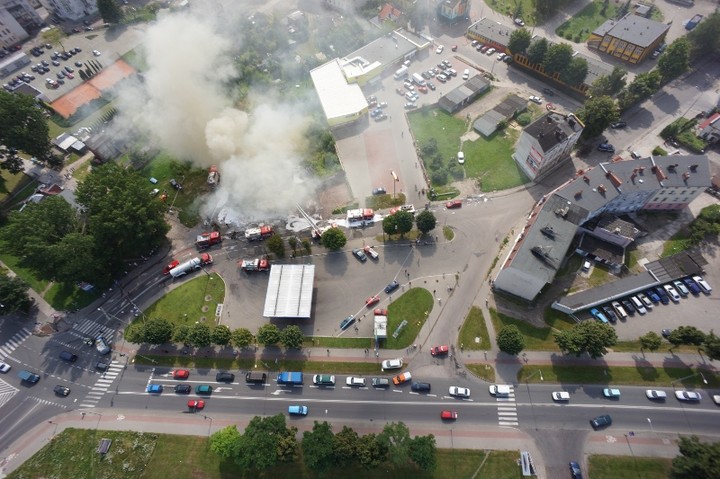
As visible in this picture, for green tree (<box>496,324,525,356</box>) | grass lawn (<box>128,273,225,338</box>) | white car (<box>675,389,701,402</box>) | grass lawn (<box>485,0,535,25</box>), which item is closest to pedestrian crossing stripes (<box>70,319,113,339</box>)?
grass lawn (<box>128,273,225,338</box>)

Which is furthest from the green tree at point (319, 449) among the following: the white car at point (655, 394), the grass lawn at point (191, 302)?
the white car at point (655, 394)

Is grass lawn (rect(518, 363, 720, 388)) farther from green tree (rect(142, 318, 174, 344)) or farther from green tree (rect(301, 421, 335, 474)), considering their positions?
green tree (rect(142, 318, 174, 344))

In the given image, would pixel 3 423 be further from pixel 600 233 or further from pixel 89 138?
pixel 600 233

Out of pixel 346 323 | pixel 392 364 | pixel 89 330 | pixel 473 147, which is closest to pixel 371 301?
pixel 346 323

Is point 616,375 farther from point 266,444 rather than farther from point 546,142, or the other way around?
point 266,444

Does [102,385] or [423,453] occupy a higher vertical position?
[102,385]

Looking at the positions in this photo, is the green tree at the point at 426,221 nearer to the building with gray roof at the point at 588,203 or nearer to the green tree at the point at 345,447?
the building with gray roof at the point at 588,203
